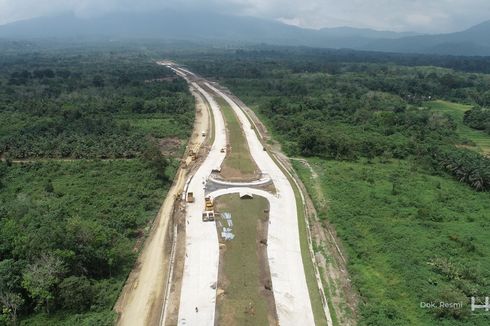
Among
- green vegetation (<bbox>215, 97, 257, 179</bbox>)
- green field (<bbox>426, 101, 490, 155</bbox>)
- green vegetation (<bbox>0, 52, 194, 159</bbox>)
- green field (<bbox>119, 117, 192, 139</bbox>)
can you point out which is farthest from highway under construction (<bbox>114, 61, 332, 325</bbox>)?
green field (<bbox>426, 101, 490, 155</bbox>)

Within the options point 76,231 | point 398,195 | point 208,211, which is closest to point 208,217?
point 208,211

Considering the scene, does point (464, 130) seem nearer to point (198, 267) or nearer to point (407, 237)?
point (407, 237)

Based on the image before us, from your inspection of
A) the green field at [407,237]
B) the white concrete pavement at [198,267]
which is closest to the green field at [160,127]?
the white concrete pavement at [198,267]

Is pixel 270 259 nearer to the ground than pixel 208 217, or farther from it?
nearer to the ground

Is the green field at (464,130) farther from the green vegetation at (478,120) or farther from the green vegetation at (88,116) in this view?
the green vegetation at (88,116)

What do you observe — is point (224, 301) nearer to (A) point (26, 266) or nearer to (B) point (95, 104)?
(A) point (26, 266)

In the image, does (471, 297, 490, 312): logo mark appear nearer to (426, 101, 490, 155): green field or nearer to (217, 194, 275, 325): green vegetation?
(217, 194, 275, 325): green vegetation
